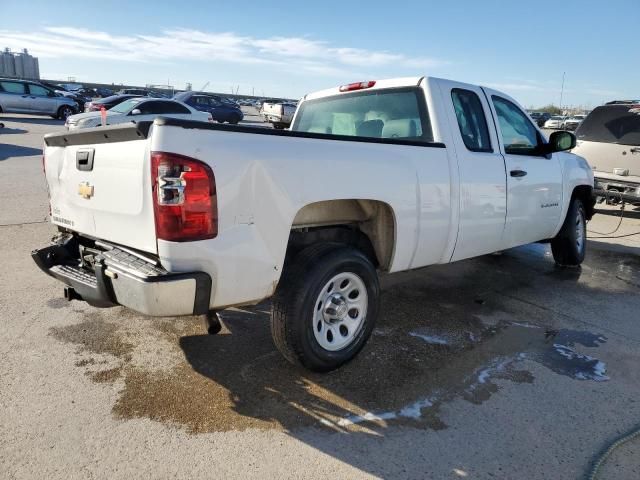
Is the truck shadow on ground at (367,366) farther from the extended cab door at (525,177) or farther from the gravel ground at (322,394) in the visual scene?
the extended cab door at (525,177)

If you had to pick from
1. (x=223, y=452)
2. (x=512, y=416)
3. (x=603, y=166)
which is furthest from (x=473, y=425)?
(x=603, y=166)

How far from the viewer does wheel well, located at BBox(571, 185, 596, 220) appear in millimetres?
6141

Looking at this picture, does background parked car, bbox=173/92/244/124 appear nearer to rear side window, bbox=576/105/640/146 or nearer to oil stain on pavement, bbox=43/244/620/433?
rear side window, bbox=576/105/640/146

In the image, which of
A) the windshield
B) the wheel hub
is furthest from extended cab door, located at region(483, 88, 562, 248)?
the windshield

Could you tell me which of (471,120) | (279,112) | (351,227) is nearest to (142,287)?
(351,227)

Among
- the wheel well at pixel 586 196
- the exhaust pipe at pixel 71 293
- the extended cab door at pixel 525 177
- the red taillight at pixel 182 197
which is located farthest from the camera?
the wheel well at pixel 586 196

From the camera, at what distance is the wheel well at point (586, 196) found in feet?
20.1

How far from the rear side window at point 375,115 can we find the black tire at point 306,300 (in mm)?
1334

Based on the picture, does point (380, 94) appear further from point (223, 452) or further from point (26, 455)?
point (26, 455)

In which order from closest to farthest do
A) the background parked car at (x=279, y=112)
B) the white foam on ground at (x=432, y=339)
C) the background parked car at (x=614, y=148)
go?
the white foam on ground at (x=432, y=339) < the background parked car at (x=614, y=148) < the background parked car at (x=279, y=112)

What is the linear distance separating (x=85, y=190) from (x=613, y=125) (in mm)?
9561

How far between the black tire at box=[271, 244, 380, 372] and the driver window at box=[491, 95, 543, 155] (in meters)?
2.32

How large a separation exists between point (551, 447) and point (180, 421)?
2.05m

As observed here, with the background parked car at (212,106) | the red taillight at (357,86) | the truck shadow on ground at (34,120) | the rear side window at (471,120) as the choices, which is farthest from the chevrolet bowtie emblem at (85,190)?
the truck shadow on ground at (34,120)
